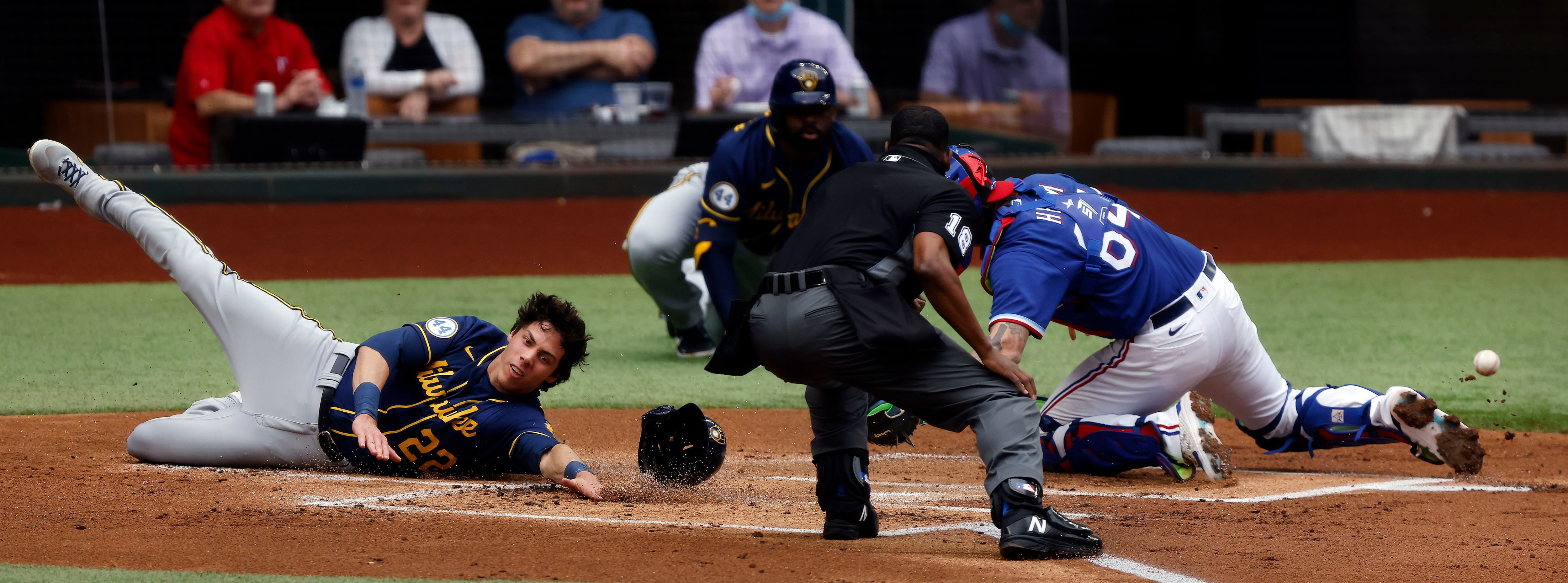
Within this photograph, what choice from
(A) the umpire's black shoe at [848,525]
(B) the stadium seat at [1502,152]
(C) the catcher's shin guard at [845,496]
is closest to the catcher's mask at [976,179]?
(C) the catcher's shin guard at [845,496]

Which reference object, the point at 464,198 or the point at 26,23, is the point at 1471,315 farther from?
the point at 26,23

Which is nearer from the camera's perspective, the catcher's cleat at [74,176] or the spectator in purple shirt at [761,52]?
the catcher's cleat at [74,176]

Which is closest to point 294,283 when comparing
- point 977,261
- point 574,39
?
point 574,39

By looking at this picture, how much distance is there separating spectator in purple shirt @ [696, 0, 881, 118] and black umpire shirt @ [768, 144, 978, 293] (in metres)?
6.88

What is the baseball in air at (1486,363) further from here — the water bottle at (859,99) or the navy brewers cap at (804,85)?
the water bottle at (859,99)

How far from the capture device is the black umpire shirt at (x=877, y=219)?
10.9ft

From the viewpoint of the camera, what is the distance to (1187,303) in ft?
13.9

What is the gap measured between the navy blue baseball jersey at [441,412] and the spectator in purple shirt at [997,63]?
296 inches

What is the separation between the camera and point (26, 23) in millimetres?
10219

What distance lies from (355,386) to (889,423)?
1.62 metres

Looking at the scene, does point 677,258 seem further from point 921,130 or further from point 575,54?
point 575,54

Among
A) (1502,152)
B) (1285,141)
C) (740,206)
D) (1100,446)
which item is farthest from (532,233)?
(1502,152)

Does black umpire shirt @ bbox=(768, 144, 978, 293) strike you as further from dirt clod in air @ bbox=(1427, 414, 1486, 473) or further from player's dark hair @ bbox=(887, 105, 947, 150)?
dirt clod in air @ bbox=(1427, 414, 1486, 473)

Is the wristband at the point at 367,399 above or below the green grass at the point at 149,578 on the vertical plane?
above
